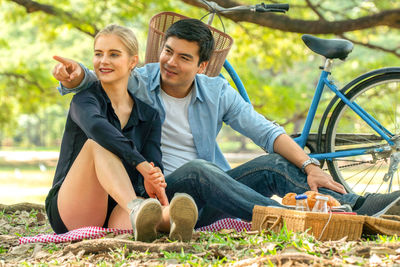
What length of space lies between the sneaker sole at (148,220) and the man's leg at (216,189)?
16.7 inches

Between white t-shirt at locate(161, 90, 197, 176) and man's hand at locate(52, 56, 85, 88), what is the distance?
2.25ft

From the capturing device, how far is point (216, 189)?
2.90 metres

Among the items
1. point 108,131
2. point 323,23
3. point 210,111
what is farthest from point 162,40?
point 323,23

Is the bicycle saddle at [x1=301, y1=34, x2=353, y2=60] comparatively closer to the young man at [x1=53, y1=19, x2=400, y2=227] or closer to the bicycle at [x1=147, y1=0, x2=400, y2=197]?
the bicycle at [x1=147, y1=0, x2=400, y2=197]

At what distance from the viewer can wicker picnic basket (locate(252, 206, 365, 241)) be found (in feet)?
8.51

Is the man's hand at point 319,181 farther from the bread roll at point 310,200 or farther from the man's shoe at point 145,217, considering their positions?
the man's shoe at point 145,217

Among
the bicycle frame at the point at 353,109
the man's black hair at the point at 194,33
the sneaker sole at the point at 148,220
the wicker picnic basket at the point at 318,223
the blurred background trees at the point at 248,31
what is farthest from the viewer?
the blurred background trees at the point at 248,31

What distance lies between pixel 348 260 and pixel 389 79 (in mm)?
1825

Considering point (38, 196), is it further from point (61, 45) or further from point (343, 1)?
point (343, 1)

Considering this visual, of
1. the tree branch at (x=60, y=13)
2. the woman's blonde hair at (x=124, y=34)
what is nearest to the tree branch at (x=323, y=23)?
the tree branch at (x=60, y=13)

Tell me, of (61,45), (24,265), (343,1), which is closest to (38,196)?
(24,265)

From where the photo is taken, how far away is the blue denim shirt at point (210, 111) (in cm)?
332

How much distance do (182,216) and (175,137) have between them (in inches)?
37.7

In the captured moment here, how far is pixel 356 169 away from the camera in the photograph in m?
3.93
